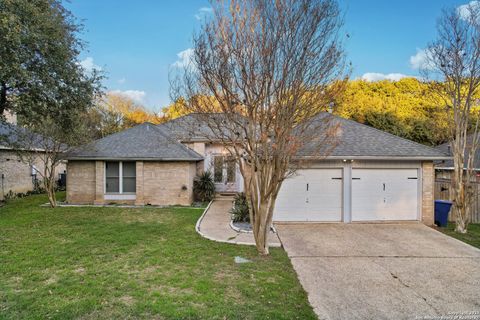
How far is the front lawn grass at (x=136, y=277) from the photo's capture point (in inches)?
165

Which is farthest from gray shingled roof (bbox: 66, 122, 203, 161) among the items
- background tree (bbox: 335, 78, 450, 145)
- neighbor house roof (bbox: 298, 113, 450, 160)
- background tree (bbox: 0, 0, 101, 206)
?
background tree (bbox: 335, 78, 450, 145)

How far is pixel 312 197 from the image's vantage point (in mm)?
10922

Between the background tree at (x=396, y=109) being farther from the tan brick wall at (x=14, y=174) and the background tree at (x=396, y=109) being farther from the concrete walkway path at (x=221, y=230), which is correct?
the tan brick wall at (x=14, y=174)

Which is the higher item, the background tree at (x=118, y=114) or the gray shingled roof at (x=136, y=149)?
the background tree at (x=118, y=114)

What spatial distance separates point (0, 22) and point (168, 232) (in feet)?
27.9

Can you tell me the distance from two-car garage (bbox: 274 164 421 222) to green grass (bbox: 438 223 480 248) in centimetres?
114

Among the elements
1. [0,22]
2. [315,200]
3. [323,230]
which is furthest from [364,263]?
[0,22]

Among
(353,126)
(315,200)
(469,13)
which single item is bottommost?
(315,200)

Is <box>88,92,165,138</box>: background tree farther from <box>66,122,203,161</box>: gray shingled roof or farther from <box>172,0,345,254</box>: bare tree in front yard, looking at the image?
<box>172,0,345,254</box>: bare tree in front yard

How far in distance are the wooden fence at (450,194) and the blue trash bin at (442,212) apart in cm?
109

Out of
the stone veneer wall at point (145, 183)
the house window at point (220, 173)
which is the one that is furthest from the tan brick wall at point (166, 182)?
the house window at point (220, 173)

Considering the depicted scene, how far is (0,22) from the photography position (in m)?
8.75

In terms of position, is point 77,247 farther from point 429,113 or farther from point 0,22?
point 429,113

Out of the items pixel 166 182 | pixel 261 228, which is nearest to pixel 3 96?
pixel 166 182
